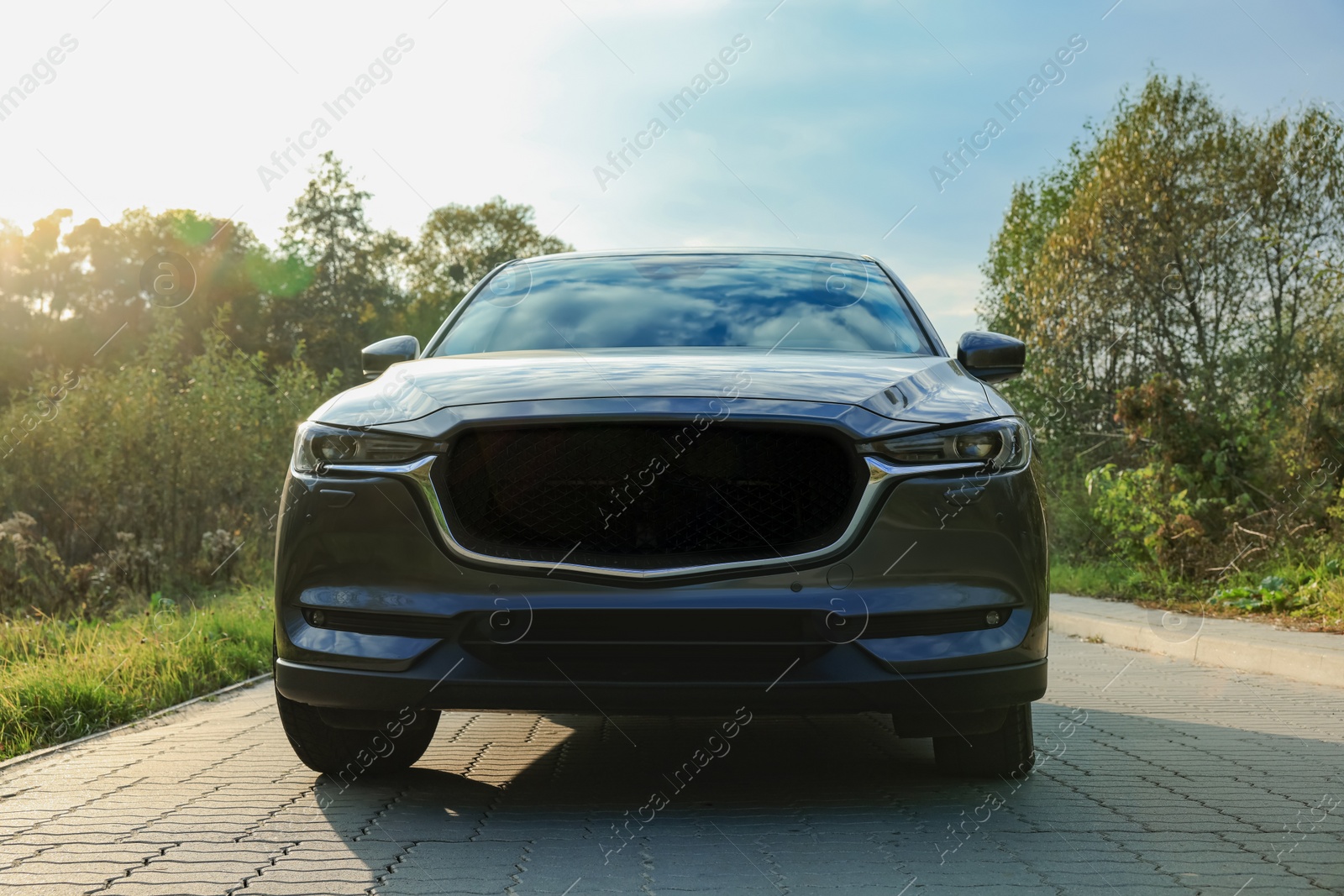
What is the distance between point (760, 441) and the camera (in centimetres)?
363

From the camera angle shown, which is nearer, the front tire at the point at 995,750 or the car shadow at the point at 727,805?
the car shadow at the point at 727,805

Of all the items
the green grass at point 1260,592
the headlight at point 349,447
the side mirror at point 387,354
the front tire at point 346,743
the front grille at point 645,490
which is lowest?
the green grass at point 1260,592

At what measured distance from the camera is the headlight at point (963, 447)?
3.57 meters

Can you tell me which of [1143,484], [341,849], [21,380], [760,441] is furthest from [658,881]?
[21,380]

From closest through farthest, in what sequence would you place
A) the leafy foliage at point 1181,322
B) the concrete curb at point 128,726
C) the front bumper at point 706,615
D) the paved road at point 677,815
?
the paved road at point 677,815
the front bumper at point 706,615
the concrete curb at point 128,726
the leafy foliage at point 1181,322

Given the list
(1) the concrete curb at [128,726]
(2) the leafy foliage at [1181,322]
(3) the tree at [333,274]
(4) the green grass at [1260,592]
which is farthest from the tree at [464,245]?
(1) the concrete curb at [128,726]

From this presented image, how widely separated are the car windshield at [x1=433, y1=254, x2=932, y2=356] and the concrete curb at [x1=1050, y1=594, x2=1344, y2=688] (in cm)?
427

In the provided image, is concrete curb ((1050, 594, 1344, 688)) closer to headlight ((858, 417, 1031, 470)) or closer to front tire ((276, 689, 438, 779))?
headlight ((858, 417, 1031, 470))

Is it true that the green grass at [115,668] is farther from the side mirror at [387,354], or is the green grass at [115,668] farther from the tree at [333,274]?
the tree at [333,274]

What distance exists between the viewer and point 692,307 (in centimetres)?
491

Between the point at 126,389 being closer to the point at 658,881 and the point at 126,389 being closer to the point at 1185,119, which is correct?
the point at 658,881

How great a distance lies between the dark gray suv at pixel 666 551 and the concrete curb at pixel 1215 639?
486cm

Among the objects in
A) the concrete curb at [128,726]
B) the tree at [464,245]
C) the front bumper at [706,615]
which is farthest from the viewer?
the tree at [464,245]

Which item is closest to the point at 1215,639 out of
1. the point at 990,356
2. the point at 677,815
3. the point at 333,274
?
the point at 990,356
